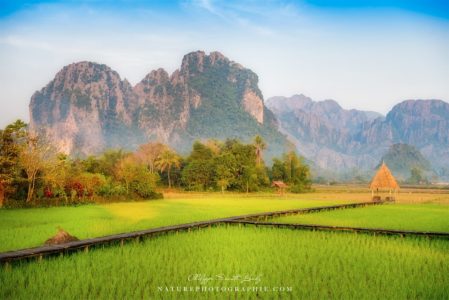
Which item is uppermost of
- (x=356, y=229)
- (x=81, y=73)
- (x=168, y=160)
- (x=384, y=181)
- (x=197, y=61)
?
(x=197, y=61)

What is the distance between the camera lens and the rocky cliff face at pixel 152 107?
154 m

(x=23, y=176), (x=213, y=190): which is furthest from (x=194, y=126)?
(x=23, y=176)

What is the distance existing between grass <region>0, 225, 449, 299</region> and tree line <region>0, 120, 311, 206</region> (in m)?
14.8

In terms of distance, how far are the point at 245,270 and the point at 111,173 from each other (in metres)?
31.6

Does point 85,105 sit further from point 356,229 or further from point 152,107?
point 356,229

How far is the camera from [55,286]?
6090mm

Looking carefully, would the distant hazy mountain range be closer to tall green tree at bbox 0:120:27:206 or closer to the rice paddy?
tall green tree at bbox 0:120:27:206

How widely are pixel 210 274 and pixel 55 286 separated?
2210 millimetres

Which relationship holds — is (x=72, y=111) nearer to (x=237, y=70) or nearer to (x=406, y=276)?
(x=237, y=70)

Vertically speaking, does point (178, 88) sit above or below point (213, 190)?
above

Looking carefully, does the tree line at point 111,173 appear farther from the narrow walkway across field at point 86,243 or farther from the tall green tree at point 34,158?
the narrow walkway across field at point 86,243

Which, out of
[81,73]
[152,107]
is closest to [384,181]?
[152,107]

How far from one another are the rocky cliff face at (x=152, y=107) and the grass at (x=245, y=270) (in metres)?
136

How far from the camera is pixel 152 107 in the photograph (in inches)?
6462
